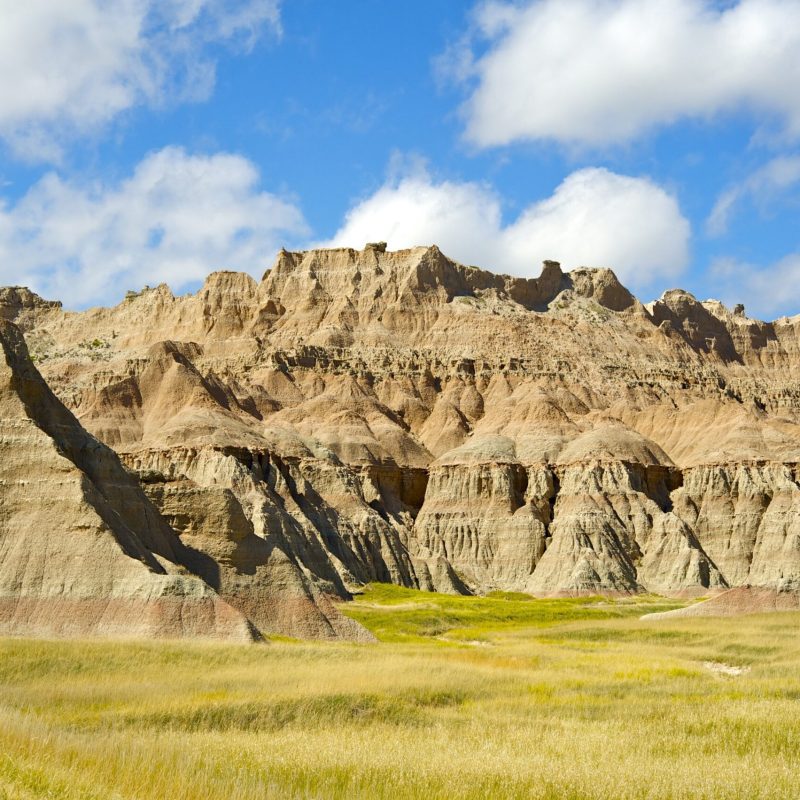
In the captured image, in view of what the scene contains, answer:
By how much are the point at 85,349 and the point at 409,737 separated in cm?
16012

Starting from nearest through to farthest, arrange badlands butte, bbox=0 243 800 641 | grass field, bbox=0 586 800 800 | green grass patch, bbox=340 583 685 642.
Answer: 1. grass field, bbox=0 586 800 800
2. badlands butte, bbox=0 243 800 641
3. green grass patch, bbox=340 583 685 642

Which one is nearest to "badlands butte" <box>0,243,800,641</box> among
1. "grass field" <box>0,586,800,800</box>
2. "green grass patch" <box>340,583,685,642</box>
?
"green grass patch" <box>340,583,685,642</box>

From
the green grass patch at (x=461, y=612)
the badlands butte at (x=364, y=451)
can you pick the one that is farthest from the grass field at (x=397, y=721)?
the green grass patch at (x=461, y=612)

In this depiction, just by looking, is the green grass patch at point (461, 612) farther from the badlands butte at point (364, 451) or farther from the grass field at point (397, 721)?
the grass field at point (397, 721)

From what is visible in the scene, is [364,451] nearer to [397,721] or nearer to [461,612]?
[461,612]

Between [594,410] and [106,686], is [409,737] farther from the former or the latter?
[594,410]

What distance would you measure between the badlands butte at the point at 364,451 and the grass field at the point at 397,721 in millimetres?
9348

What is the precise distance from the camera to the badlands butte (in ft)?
152

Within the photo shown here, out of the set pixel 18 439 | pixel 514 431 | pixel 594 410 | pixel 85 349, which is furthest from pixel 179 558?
pixel 85 349

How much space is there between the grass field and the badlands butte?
9.35 meters

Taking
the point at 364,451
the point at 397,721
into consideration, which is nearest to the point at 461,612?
the point at 397,721

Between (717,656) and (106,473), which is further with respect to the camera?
(106,473)

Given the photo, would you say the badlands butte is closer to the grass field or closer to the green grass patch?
the green grass patch

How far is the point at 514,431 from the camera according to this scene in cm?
14638
